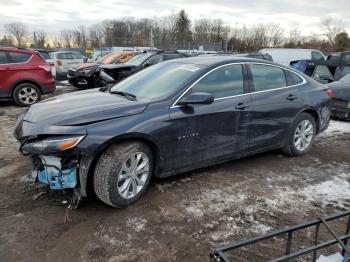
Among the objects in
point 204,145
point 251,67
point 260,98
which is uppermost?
point 251,67

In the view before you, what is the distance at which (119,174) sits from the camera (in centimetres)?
330

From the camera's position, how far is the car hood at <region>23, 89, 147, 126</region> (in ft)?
10.6

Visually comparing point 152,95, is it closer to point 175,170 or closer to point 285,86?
point 175,170

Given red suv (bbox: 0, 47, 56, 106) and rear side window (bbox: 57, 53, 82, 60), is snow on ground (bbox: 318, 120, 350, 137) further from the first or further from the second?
rear side window (bbox: 57, 53, 82, 60)

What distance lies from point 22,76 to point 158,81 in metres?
6.52

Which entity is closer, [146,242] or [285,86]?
[146,242]

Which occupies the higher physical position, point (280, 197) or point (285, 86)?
point (285, 86)

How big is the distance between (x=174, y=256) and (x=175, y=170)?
1.23 meters

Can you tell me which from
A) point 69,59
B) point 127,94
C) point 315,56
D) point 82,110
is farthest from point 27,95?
point 315,56

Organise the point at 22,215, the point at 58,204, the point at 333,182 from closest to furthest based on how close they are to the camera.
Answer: the point at 22,215 < the point at 58,204 < the point at 333,182

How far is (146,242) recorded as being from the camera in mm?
2932

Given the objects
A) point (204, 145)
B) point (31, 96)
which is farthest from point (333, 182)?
point (31, 96)

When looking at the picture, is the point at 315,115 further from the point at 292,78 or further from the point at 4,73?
the point at 4,73

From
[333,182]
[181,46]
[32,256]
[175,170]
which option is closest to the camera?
[32,256]
